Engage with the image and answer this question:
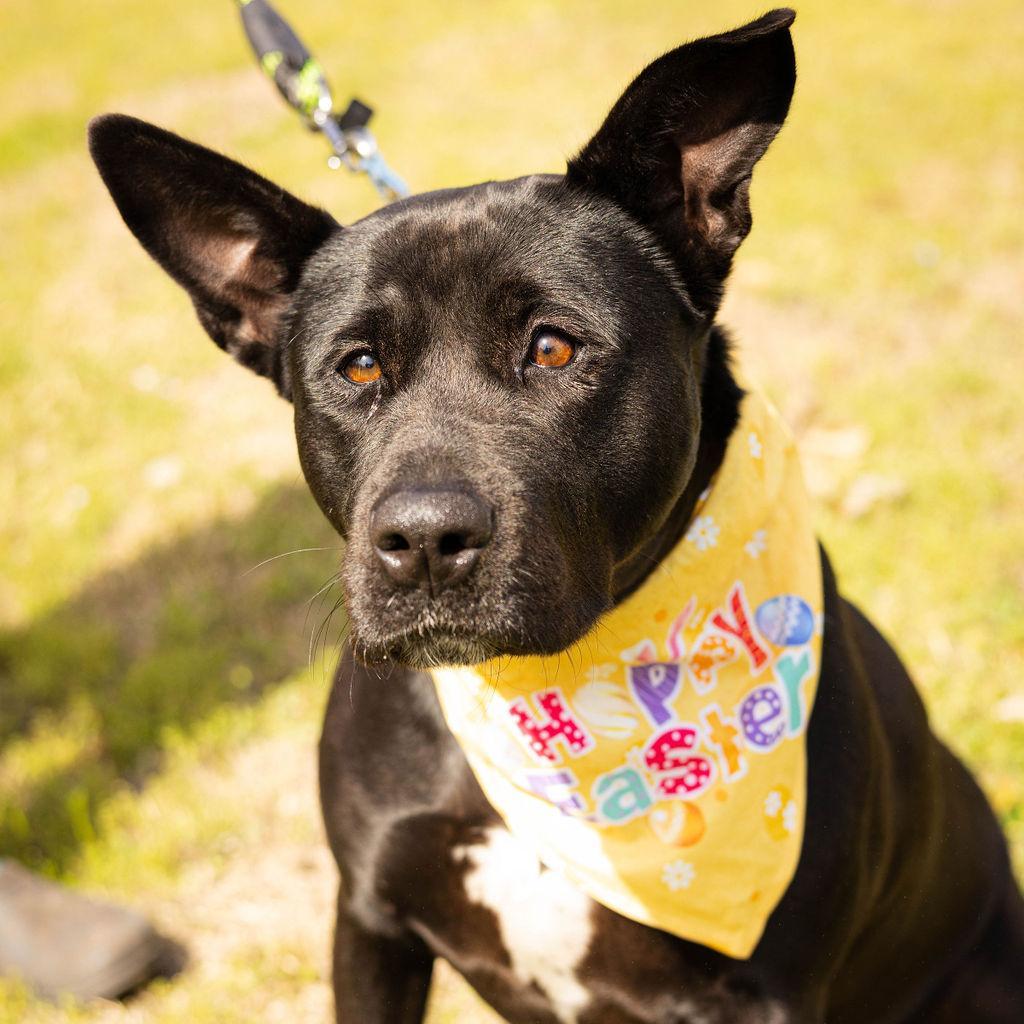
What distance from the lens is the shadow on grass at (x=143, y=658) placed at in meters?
3.74

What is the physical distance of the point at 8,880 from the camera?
129 inches

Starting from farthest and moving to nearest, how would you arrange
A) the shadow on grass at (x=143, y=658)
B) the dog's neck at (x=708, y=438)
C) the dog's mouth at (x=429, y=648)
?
1. the shadow on grass at (x=143, y=658)
2. the dog's neck at (x=708, y=438)
3. the dog's mouth at (x=429, y=648)

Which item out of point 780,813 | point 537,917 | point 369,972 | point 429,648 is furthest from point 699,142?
point 369,972

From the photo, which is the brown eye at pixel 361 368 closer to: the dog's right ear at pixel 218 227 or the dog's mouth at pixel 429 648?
the dog's right ear at pixel 218 227

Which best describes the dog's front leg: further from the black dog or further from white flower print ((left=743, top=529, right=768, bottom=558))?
white flower print ((left=743, top=529, right=768, bottom=558))

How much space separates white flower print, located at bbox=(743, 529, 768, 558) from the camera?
2.39m

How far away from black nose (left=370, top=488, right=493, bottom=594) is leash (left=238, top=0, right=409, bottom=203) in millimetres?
1549

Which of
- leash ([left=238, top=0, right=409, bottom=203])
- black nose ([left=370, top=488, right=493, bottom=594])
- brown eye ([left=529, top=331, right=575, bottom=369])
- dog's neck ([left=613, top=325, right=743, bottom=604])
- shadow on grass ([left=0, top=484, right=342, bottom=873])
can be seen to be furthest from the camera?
shadow on grass ([left=0, top=484, right=342, bottom=873])

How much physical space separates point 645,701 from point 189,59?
1192 centimetres

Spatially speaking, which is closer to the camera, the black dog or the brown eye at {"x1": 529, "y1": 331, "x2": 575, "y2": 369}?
the black dog

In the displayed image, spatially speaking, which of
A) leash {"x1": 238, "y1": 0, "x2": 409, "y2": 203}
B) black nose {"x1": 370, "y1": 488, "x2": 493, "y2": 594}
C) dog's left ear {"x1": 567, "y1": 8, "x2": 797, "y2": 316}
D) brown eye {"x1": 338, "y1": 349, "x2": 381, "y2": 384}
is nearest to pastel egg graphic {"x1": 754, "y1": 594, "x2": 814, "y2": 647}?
dog's left ear {"x1": 567, "y1": 8, "x2": 797, "y2": 316}

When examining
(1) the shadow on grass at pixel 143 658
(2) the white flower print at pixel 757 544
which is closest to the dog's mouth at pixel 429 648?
(2) the white flower print at pixel 757 544

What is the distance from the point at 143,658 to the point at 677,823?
271cm

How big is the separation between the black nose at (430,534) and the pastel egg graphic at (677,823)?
31.8 inches
